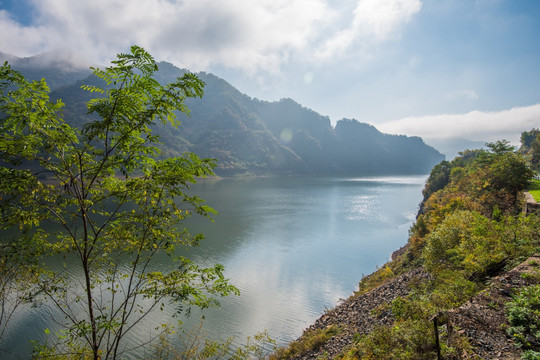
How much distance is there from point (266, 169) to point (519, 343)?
633ft

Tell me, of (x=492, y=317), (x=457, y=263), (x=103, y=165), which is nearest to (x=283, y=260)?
(x=457, y=263)

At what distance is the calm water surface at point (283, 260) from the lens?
55.8ft

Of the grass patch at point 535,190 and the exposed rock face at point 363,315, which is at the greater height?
the grass patch at point 535,190

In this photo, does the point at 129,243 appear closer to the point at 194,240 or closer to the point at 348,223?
the point at 194,240

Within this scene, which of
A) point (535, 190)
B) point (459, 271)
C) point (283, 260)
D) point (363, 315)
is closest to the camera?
point (459, 271)

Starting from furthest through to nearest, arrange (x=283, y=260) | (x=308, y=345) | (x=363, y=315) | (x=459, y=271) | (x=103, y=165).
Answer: (x=283, y=260)
(x=363, y=315)
(x=308, y=345)
(x=459, y=271)
(x=103, y=165)

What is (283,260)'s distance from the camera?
3025 cm

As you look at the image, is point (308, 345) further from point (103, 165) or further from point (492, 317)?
point (103, 165)

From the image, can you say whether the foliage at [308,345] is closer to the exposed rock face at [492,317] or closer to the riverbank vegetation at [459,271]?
the riverbank vegetation at [459,271]

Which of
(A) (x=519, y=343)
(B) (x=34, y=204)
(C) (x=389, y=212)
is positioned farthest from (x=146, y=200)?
(C) (x=389, y=212)

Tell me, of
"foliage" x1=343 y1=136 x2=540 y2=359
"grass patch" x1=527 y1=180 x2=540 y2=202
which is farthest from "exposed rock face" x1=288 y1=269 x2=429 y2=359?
"grass patch" x1=527 y1=180 x2=540 y2=202

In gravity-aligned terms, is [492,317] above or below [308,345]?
above

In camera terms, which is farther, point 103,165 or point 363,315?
point 363,315

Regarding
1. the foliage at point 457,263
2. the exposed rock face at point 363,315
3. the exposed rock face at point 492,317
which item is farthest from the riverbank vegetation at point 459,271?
the exposed rock face at point 363,315
